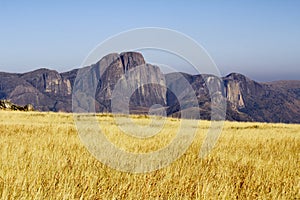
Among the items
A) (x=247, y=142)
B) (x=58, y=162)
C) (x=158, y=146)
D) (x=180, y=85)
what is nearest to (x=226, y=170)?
(x=58, y=162)

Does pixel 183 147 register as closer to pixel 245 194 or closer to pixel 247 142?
pixel 247 142

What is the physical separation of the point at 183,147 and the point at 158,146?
0.92m

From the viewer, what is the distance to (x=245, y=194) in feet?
23.0

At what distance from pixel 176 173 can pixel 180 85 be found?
7.12 metres

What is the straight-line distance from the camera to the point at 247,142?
685 inches

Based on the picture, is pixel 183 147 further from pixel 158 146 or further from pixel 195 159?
pixel 195 159

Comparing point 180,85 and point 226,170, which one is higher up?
point 180,85

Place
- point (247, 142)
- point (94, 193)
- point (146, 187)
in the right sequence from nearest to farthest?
point (94, 193)
point (146, 187)
point (247, 142)

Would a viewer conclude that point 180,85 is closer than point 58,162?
No

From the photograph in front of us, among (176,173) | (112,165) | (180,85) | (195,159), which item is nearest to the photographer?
(176,173)

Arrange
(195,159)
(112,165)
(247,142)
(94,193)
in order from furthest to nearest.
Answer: (247,142)
(195,159)
(112,165)
(94,193)

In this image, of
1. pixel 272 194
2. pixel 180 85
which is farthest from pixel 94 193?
pixel 180 85

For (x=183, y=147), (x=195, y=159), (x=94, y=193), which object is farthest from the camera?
(x=183, y=147)

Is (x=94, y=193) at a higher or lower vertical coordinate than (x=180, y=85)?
lower
